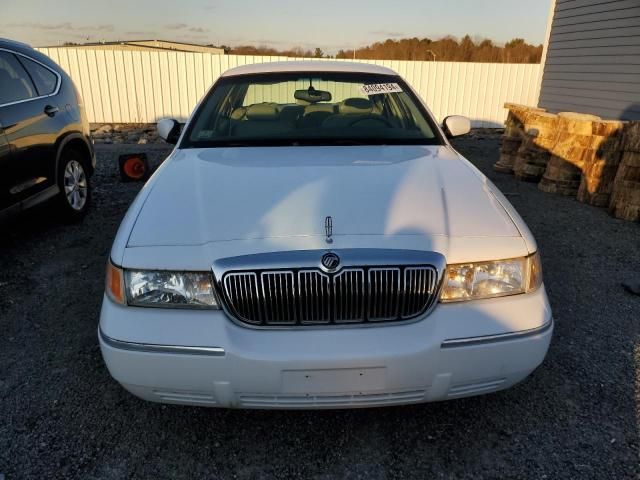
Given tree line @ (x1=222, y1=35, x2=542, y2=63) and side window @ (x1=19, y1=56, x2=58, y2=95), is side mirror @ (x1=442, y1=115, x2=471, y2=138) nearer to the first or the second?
side window @ (x1=19, y1=56, x2=58, y2=95)

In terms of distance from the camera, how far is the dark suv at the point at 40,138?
13.0ft

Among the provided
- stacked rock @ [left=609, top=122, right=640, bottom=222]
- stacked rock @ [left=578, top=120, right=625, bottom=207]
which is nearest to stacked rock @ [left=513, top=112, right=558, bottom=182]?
stacked rock @ [left=578, top=120, right=625, bottom=207]

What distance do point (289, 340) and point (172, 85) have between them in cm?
1335

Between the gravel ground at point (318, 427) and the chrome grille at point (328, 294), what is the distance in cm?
67

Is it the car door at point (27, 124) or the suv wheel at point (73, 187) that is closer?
the car door at point (27, 124)

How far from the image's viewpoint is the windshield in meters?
3.15

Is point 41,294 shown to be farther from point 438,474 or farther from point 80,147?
point 438,474

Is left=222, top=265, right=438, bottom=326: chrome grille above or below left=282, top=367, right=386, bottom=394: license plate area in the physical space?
above

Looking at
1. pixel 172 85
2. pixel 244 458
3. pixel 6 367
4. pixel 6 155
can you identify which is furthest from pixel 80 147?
pixel 172 85

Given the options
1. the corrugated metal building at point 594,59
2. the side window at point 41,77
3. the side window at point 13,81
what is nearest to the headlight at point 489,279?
the side window at point 13,81

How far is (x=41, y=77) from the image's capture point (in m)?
4.64

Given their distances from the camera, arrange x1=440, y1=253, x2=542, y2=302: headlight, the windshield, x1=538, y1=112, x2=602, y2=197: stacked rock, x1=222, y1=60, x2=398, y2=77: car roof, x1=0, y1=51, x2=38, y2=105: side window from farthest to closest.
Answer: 1. x1=538, y1=112, x2=602, y2=197: stacked rock
2. x1=0, y1=51, x2=38, y2=105: side window
3. x1=222, y1=60, x2=398, y2=77: car roof
4. the windshield
5. x1=440, y1=253, x2=542, y2=302: headlight

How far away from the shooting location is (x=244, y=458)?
206 cm

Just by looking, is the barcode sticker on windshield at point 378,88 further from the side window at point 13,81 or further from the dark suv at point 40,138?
the side window at point 13,81
